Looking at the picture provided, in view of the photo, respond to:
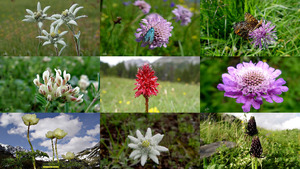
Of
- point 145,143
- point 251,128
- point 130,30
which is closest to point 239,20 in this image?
point 251,128

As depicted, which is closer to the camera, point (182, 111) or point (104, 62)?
point (104, 62)

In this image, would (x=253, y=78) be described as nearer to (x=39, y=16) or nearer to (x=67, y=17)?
(x=67, y=17)

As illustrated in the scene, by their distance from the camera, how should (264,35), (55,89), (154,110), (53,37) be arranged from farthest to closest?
(154,110) < (264,35) < (53,37) < (55,89)

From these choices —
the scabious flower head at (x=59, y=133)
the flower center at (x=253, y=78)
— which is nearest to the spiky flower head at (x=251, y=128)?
the flower center at (x=253, y=78)

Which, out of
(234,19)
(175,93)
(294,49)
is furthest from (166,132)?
(294,49)

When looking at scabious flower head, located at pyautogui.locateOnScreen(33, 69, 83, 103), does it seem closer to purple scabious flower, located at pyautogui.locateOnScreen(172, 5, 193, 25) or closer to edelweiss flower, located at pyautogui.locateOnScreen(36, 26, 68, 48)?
edelweiss flower, located at pyautogui.locateOnScreen(36, 26, 68, 48)

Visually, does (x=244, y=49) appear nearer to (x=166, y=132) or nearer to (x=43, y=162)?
(x=166, y=132)

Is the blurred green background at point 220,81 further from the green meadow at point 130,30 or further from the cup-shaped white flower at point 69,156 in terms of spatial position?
the cup-shaped white flower at point 69,156
